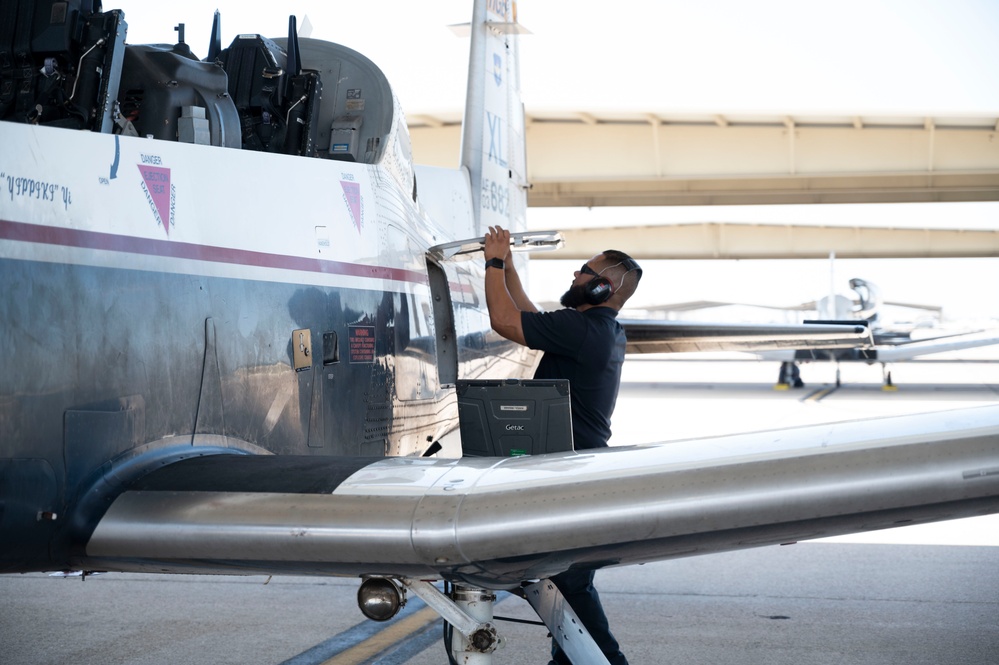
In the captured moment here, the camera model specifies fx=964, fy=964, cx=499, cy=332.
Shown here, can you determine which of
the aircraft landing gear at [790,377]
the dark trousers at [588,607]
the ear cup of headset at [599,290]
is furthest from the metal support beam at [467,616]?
the aircraft landing gear at [790,377]

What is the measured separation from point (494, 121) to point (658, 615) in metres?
4.12

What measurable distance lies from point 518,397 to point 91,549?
4.45ft

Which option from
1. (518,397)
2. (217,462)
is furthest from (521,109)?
(217,462)

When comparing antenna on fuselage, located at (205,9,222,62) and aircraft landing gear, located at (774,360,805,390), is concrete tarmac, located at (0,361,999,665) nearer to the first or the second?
antenna on fuselage, located at (205,9,222,62)

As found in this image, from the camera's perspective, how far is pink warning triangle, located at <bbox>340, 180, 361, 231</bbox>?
366cm

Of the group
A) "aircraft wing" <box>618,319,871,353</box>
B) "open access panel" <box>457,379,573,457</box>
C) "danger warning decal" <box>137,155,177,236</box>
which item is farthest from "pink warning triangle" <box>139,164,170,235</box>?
"aircraft wing" <box>618,319,871,353</box>

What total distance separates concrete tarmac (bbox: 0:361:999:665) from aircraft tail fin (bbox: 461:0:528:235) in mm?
2942

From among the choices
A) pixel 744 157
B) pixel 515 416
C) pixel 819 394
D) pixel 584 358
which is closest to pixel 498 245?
pixel 584 358

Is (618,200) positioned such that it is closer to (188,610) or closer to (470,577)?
(188,610)

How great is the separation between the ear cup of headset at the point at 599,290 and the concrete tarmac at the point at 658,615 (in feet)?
5.33

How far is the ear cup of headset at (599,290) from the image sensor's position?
3.78 metres

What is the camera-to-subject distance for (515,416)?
10.5 ft

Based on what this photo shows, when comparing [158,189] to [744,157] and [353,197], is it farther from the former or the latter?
[744,157]

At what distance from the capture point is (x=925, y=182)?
15.3 metres
